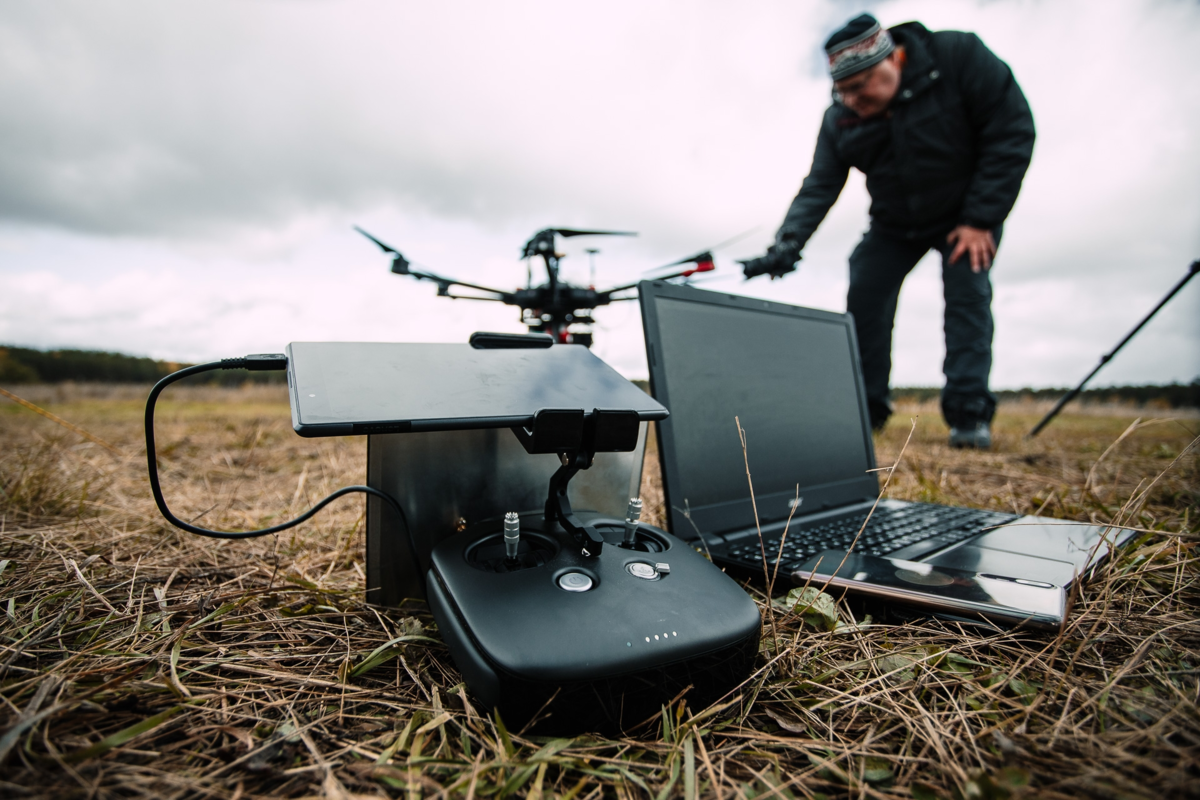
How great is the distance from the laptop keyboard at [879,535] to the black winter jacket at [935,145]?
4.70 feet

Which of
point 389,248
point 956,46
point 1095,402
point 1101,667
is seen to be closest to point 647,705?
point 1101,667

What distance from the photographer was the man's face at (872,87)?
2504mm

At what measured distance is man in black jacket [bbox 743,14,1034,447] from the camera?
251cm

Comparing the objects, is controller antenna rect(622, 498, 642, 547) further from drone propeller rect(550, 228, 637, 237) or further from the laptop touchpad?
drone propeller rect(550, 228, 637, 237)

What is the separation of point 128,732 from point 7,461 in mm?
2363

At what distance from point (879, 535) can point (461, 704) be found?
3.13 ft

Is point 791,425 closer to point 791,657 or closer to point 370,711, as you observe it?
point 791,657

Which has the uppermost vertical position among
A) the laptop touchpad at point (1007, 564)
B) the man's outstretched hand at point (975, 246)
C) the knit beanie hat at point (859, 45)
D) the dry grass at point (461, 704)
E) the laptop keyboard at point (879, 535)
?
the knit beanie hat at point (859, 45)

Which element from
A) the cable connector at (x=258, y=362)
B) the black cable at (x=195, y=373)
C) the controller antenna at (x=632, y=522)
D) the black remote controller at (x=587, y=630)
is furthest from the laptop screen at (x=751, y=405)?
the cable connector at (x=258, y=362)

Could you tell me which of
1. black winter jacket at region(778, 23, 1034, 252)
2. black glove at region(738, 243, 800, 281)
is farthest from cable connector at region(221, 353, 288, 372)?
black winter jacket at region(778, 23, 1034, 252)

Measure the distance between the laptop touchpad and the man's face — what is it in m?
2.44

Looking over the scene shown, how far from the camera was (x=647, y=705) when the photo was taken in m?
0.58

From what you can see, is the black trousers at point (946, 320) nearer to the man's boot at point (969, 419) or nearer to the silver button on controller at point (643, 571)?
the man's boot at point (969, 419)

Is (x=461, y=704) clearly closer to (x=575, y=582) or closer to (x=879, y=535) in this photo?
(x=575, y=582)
